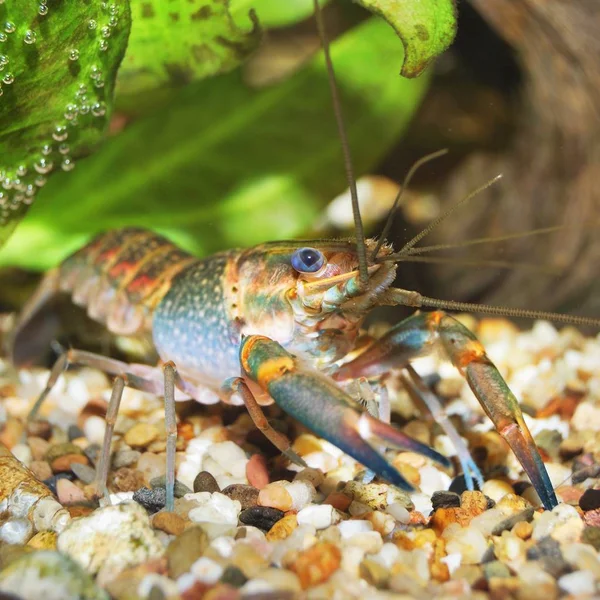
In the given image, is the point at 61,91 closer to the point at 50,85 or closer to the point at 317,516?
the point at 50,85

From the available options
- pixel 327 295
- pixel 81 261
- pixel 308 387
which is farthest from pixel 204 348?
pixel 81 261

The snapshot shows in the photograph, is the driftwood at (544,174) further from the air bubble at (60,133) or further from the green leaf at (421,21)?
the air bubble at (60,133)

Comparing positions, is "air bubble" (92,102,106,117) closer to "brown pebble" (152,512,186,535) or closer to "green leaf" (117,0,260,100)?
"green leaf" (117,0,260,100)

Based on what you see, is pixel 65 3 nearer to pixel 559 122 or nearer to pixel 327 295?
pixel 327 295

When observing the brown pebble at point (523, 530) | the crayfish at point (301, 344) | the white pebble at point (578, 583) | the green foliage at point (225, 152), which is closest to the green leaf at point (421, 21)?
the crayfish at point (301, 344)

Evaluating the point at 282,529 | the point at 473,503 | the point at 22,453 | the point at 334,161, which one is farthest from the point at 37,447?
the point at 334,161

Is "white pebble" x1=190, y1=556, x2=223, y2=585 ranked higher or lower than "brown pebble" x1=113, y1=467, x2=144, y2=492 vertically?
higher

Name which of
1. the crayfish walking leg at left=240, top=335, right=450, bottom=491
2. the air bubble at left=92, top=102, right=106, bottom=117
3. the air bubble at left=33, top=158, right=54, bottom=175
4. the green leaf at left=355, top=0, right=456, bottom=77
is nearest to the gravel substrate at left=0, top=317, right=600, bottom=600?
the crayfish walking leg at left=240, top=335, right=450, bottom=491
